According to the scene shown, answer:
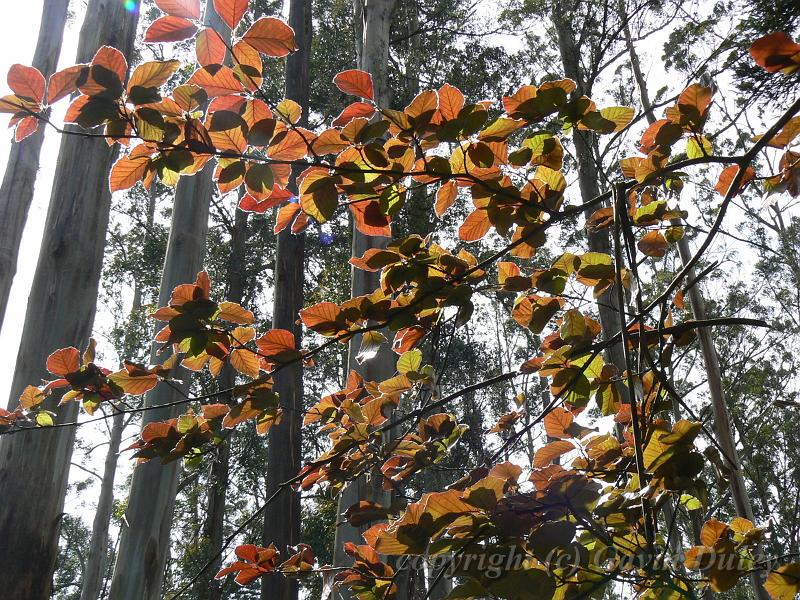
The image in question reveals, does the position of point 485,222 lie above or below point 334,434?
above

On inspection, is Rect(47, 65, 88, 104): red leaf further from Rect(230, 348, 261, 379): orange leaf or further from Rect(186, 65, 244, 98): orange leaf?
Rect(230, 348, 261, 379): orange leaf

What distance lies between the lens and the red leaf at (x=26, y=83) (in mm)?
625

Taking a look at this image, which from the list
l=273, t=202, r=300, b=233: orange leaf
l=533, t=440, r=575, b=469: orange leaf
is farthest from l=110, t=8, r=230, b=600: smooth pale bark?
l=533, t=440, r=575, b=469: orange leaf

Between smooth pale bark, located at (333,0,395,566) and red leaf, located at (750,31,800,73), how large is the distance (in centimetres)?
178

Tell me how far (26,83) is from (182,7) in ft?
0.57

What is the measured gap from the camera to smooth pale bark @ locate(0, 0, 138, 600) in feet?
5.37

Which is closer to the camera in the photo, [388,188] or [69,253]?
[388,188]

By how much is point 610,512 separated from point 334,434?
0.46 m

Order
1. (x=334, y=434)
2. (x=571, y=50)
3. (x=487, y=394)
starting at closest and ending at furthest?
(x=334, y=434)
(x=571, y=50)
(x=487, y=394)

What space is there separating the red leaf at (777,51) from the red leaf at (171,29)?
0.56m

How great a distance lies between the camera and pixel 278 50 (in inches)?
26.1

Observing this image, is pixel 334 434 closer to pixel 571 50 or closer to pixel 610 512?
pixel 610 512

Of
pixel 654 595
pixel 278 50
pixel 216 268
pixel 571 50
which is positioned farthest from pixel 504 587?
pixel 216 268

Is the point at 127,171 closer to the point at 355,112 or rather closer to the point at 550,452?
the point at 355,112
